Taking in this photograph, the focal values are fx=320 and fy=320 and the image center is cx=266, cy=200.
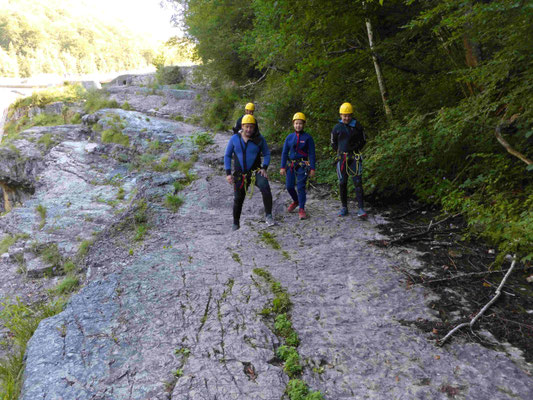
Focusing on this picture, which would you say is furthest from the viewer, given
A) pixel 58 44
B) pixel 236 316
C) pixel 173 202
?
pixel 58 44

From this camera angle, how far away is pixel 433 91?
606cm

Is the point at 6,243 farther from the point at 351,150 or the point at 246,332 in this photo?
the point at 351,150

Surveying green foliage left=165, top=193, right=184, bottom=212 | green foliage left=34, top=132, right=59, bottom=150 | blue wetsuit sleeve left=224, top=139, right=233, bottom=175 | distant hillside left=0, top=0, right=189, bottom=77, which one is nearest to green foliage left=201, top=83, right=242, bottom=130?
green foliage left=34, top=132, right=59, bottom=150

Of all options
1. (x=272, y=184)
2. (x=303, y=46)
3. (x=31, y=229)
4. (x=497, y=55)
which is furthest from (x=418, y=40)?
(x=31, y=229)

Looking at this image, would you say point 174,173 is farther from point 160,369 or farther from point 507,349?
point 507,349

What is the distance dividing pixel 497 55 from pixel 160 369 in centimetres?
519

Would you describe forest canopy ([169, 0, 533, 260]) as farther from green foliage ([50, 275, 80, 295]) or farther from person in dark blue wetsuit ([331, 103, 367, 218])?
green foliage ([50, 275, 80, 295])

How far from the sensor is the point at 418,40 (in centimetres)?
664

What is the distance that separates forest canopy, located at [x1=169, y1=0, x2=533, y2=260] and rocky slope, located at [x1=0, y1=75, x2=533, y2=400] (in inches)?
45.4

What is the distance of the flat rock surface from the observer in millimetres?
2482

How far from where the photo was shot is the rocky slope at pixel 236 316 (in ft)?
8.26

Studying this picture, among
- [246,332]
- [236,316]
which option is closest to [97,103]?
[236,316]

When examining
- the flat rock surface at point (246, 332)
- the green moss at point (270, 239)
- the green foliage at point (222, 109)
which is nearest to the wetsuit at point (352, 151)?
the flat rock surface at point (246, 332)

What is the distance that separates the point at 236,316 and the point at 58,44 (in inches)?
4860
